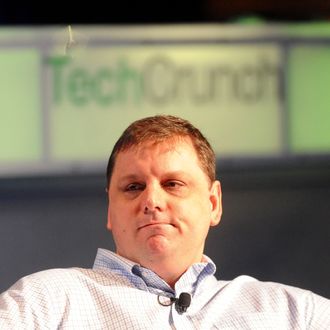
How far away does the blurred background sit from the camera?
9.14ft

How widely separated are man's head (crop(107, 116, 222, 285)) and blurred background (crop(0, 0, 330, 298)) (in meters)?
0.65

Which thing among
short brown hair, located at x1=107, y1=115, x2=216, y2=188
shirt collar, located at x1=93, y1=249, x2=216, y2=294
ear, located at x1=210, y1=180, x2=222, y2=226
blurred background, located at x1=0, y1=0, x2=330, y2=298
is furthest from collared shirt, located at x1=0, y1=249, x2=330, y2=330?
blurred background, located at x1=0, y1=0, x2=330, y2=298

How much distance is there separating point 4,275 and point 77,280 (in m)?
0.75

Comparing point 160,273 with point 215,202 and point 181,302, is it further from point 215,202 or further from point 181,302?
point 215,202

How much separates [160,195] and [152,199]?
3cm

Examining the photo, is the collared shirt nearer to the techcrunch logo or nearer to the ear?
the ear

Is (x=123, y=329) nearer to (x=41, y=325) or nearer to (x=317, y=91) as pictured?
(x=41, y=325)

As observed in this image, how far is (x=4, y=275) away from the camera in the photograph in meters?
2.71

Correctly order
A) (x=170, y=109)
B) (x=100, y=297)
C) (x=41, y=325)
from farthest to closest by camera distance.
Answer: (x=170, y=109) < (x=100, y=297) < (x=41, y=325)

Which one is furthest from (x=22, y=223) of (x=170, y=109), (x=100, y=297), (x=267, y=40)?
(x=267, y=40)

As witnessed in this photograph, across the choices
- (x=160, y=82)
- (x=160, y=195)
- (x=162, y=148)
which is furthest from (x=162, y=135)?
(x=160, y=82)

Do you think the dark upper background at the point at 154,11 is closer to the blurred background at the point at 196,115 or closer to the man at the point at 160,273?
the blurred background at the point at 196,115

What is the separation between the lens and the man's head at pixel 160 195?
2035 millimetres

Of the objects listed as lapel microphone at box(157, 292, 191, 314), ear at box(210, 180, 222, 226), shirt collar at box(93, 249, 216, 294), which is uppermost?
ear at box(210, 180, 222, 226)
